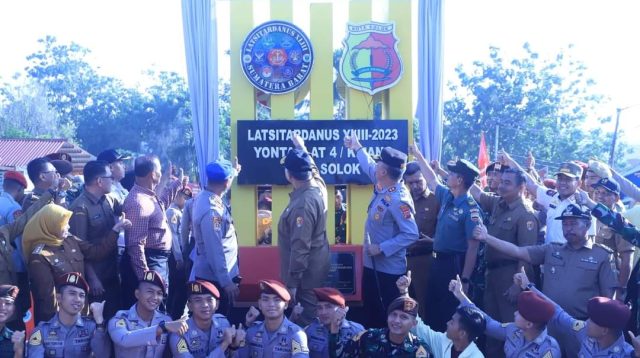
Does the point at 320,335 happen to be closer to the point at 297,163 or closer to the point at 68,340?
the point at 297,163

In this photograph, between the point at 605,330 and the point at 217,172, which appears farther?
the point at 217,172

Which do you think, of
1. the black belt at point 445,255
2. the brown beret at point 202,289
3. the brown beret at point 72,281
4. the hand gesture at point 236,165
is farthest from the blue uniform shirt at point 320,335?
the hand gesture at point 236,165

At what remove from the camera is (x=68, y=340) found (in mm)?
4562

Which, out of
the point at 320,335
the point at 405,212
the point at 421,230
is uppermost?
the point at 405,212

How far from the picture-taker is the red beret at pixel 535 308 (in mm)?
4352

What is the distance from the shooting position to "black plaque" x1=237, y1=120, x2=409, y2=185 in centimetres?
665

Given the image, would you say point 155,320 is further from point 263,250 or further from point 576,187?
point 576,187

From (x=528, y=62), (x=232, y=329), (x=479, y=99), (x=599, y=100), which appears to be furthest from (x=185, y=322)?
(x=599, y=100)

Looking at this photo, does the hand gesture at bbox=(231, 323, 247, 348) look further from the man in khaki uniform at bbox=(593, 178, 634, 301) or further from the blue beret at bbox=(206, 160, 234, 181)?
the man in khaki uniform at bbox=(593, 178, 634, 301)

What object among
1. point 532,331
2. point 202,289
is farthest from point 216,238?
point 532,331

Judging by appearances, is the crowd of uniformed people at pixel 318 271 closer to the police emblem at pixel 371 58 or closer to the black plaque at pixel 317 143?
the black plaque at pixel 317 143

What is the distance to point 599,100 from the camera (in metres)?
35.2

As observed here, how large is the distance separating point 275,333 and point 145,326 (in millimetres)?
888

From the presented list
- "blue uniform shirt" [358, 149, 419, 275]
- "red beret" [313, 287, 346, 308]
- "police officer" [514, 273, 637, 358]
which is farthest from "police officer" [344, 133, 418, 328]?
"police officer" [514, 273, 637, 358]
